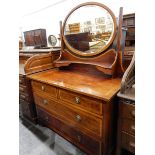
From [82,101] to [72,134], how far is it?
49 cm

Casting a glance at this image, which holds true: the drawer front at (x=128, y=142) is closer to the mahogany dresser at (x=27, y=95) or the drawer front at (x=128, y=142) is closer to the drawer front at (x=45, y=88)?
the drawer front at (x=45, y=88)

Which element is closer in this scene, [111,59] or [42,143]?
[111,59]

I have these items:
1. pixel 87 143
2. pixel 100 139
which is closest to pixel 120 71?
pixel 100 139

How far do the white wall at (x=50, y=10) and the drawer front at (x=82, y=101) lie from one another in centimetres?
165

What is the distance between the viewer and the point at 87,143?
123 cm

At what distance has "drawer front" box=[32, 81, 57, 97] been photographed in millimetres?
1338

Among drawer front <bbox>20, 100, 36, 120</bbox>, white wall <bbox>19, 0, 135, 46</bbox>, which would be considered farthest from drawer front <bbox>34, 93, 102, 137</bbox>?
white wall <bbox>19, 0, 135, 46</bbox>

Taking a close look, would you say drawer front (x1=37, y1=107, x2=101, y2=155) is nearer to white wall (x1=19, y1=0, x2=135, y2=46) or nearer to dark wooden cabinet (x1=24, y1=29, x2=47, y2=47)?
white wall (x1=19, y1=0, x2=135, y2=46)

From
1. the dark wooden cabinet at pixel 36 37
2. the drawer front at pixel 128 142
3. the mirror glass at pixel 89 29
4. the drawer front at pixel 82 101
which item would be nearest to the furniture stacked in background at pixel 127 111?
the drawer front at pixel 128 142

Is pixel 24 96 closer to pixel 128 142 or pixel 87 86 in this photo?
pixel 87 86

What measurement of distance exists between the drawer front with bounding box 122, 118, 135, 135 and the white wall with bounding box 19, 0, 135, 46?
174 cm

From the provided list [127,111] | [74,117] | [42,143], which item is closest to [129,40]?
[127,111]

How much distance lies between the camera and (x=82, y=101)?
1095 mm
